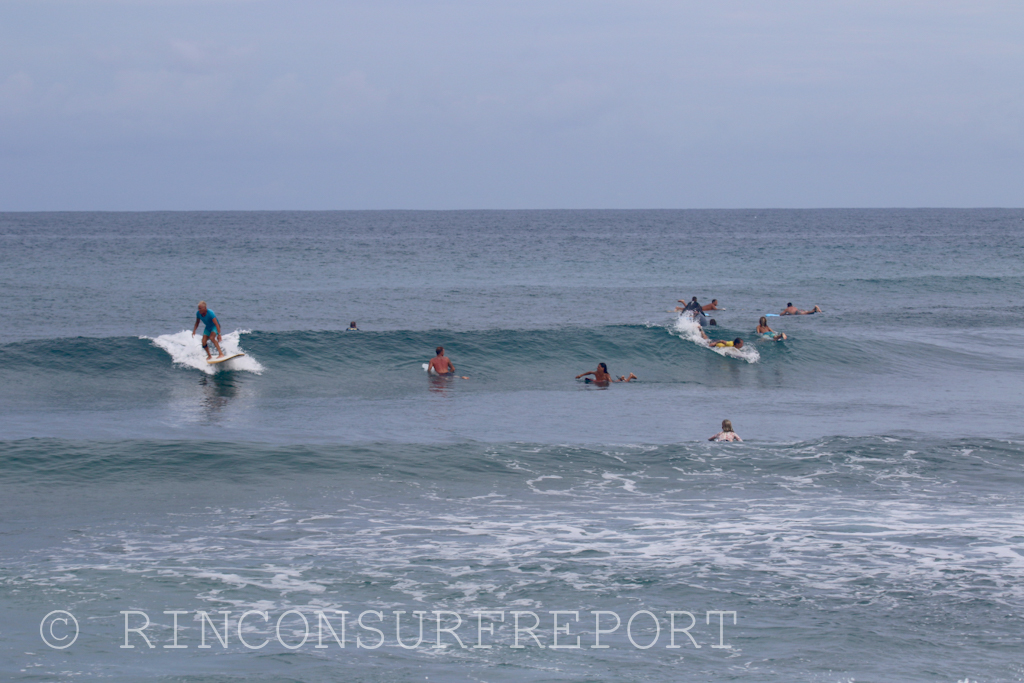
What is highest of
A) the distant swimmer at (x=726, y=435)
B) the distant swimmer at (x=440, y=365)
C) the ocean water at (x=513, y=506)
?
the distant swimmer at (x=440, y=365)

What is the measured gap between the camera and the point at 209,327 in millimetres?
22141

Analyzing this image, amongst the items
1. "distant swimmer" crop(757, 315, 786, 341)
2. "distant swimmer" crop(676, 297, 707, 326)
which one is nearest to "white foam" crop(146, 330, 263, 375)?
"distant swimmer" crop(676, 297, 707, 326)

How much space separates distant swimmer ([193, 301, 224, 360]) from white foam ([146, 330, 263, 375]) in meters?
0.31

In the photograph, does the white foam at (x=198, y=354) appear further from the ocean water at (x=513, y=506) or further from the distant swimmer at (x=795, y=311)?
the distant swimmer at (x=795, y=311)

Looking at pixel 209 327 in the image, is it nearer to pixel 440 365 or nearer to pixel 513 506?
pixel 440 365

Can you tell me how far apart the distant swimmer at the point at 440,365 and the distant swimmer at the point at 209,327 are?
219 inches

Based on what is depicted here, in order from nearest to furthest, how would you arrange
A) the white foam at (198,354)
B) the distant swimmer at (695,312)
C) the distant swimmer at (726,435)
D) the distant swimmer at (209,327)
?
1. the distant swimmer at (726,435)
2. the distant swimmer at (209,327)
3. the white foam at (198,354)
4. the distant swimmer at (695,312)

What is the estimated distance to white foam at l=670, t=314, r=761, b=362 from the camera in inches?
1057

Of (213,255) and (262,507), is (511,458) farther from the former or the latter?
(213,255)

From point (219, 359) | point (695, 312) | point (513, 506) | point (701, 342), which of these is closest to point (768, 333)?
point (701, 342)

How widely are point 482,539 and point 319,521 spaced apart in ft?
7.42

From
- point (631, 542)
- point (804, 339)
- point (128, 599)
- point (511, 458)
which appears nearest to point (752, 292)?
point (804, 339)

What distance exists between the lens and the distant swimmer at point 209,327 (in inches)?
838

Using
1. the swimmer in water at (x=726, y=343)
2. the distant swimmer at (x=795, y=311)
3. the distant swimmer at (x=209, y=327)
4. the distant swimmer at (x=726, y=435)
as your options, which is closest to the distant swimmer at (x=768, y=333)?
the swimmer in water at (x=726, y=343)
